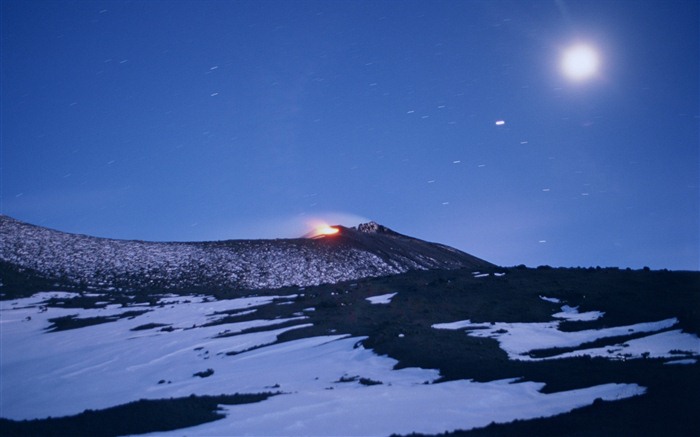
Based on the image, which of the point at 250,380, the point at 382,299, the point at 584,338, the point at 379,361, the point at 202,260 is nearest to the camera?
the point at 250,380

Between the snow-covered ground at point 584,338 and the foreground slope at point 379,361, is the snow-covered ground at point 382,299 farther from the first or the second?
the snow-covered ground at point 584,338

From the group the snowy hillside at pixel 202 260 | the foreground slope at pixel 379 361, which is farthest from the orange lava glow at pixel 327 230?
the foreground slope at pixel 379 361

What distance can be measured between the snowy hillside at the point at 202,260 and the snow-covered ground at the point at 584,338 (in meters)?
42.3

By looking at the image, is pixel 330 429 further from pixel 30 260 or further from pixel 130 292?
pixel 30 260

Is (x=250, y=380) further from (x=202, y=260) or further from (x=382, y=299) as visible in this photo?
(x=202, y=260)

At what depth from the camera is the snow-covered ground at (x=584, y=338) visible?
22656 mm

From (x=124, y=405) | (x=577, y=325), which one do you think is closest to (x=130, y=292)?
(x=124, y=405)

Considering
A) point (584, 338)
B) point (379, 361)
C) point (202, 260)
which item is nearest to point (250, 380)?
point (379, 361)

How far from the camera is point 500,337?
1099 inches

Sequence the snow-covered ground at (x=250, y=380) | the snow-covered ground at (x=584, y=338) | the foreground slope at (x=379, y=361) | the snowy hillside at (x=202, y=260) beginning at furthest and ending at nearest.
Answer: the snowy hillside at (x=202, y=260), the snow-covered ground at (x=584, y=338), the snow-covered ground at (x=250, y=380), the foreground slope at (x=379, y=361)

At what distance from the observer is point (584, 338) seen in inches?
1067

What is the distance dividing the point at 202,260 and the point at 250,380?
202ft

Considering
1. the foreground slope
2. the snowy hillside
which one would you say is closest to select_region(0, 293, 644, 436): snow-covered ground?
the foreground slope

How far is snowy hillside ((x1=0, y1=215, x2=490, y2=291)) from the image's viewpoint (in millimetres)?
69125
